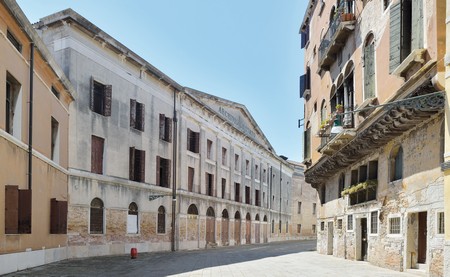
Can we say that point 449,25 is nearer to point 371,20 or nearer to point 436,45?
point 436,45

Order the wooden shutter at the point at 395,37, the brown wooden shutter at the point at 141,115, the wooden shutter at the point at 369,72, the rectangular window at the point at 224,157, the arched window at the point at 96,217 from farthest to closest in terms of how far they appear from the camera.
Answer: the rectangular window at the point at 224,157 → the brown wooden shutter at the point at 141,115 → the arched window at the point at 96,217 → the wooden shutter at the point at 369,72 → the wooden shutter at the point at 395,37

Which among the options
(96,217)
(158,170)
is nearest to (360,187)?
(96,217)

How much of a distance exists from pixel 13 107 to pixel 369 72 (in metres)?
10.8

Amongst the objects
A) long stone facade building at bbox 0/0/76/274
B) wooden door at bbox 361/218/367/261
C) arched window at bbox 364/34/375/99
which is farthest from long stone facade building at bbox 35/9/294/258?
arched window at bbox 364/34/375/99

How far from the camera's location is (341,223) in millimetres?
22562

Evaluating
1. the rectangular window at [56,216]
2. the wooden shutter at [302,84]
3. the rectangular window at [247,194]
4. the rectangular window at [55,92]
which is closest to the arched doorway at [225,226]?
the rectangular window at [247,194]

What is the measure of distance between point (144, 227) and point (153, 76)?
27.8 feet

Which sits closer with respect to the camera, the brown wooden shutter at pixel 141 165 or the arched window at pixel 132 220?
the arched window at pixel 132 220

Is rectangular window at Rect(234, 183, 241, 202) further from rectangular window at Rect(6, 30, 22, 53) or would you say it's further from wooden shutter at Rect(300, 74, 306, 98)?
rectangular window at Rect(6, 30, 22, 53)

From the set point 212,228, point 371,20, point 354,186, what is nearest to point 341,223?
point 354,186

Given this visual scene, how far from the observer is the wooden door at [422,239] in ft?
44.8

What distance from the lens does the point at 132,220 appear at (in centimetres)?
2736

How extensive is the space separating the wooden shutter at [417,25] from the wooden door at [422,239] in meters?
4.38

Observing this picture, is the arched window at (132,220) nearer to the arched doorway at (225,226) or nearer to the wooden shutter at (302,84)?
the wooden shutter at (302,84)
